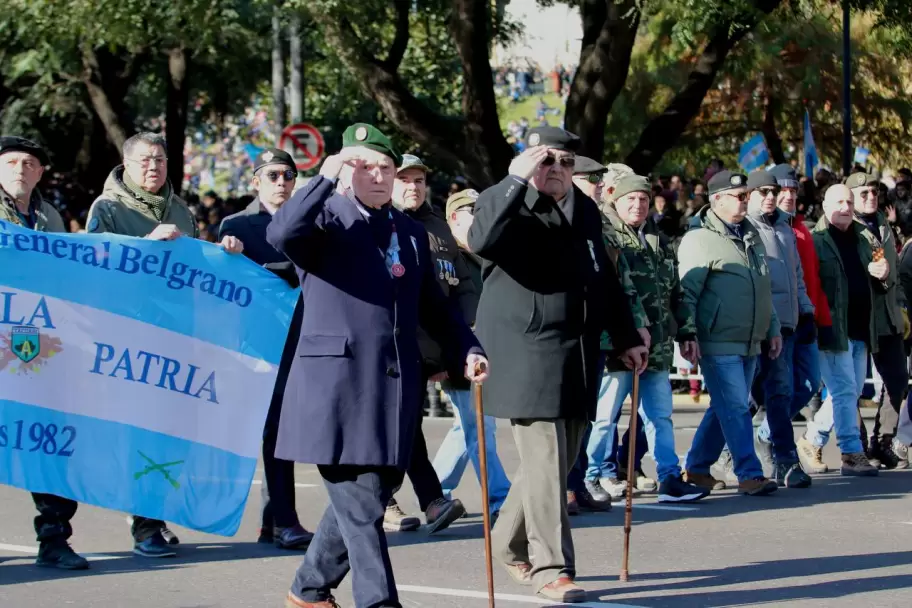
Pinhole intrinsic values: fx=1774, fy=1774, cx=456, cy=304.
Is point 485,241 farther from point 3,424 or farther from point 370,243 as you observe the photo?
point 3,424

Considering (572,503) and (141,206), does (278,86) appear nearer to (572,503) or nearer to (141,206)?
(572,503)

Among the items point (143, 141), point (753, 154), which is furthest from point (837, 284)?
point (753, 154)

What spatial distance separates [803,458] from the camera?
41.7ft

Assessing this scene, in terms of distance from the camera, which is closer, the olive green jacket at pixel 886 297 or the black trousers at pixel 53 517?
the black trousers at pixel 53 517

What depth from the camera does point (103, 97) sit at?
95.7 ft

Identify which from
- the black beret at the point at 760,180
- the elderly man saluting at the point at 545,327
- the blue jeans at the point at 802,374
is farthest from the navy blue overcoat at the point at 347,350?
the blue jeans at the point at 802,374

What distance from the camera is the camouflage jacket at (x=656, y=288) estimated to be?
10.3m

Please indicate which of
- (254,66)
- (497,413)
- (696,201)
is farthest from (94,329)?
(254,66)

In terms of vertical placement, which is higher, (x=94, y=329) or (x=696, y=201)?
(x=696, y=201)

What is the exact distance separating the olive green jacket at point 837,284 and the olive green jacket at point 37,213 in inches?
222

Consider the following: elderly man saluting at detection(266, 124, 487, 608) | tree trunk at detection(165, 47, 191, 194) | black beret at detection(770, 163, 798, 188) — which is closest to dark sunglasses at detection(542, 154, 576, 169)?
elderly man saluting at detection(266, 124, 487, 608)

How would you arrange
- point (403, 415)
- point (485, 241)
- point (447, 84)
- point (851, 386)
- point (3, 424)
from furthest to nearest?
point (447, 84) < point (851, 386) < point (3, 424) < point (485, 241) < point (403, 415)

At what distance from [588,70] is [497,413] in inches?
515

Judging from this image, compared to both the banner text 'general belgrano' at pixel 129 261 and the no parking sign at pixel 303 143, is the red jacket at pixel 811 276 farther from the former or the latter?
the no parking sign at pixel 303 143
